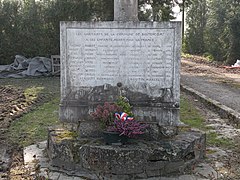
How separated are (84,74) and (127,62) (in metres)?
0.64

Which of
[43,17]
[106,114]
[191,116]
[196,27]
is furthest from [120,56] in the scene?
[196,27]

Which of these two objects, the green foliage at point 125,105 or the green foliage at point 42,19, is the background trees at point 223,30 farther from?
the green foliage at point 125,105

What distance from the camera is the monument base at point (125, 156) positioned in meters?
4.68

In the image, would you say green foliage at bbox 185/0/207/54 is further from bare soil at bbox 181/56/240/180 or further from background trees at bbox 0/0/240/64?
bare soil at bbox 181/56/240/180

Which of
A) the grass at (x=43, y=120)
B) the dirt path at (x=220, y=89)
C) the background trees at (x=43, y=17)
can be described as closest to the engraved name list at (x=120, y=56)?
the grass at (x=43, y=120)

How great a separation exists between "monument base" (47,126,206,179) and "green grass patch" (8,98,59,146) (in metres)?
1.49

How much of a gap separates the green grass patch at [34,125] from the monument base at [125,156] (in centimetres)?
149

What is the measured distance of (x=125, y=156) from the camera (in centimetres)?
466

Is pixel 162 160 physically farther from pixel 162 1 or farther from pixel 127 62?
pixel 162 1

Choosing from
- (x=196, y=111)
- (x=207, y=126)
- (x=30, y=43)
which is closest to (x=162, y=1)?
(x=30, y=43)

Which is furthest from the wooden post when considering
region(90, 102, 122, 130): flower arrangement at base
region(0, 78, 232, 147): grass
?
region(0, 78, 232, 147): grass

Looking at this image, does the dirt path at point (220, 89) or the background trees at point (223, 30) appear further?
the background trees at point (223, 30)

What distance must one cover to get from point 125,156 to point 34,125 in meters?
3.37

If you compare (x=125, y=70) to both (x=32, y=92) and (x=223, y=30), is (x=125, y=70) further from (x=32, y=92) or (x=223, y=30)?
(x=223, y=30)
